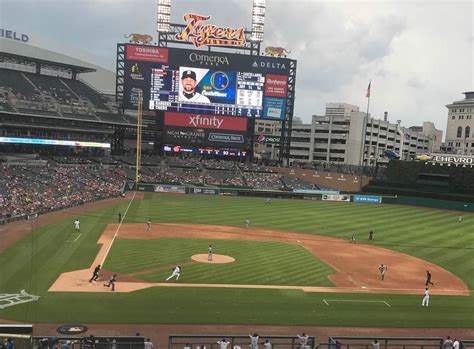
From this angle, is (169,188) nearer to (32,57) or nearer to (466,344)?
(32,57)

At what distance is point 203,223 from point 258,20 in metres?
54.1

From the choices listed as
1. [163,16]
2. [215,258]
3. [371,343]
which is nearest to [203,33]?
[163,16]

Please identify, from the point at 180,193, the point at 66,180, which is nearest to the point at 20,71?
the point at 66,180

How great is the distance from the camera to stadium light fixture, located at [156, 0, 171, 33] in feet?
270

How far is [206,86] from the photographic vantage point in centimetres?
8038

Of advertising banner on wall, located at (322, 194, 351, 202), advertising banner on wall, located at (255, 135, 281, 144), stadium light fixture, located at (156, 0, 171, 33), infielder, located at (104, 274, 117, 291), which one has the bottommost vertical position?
advertising banner on wall, located at (322, 194, 351, 202)

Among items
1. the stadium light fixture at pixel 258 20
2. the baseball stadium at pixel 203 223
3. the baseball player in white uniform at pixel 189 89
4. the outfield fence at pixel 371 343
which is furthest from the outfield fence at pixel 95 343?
the stadium light fixture at pixel 258 20

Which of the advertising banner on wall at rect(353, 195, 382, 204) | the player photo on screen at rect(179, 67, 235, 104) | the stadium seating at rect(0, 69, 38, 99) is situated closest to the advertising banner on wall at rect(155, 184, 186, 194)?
the player photo on screen at rect(179, 67, 235, 104)

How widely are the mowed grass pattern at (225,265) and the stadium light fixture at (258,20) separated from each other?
58.2 m

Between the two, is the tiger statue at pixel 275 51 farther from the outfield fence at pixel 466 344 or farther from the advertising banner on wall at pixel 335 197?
the outfield fence at pixel 466 344

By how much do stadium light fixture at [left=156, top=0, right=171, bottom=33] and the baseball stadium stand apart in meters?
0.27

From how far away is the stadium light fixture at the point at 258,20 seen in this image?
85062mm

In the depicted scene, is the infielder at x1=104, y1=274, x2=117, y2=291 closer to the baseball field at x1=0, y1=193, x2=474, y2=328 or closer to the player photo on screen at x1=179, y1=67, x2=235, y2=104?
the baseball field at x1=0, y1=193, x2=474, y2=328

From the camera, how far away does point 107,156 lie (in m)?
81.6
